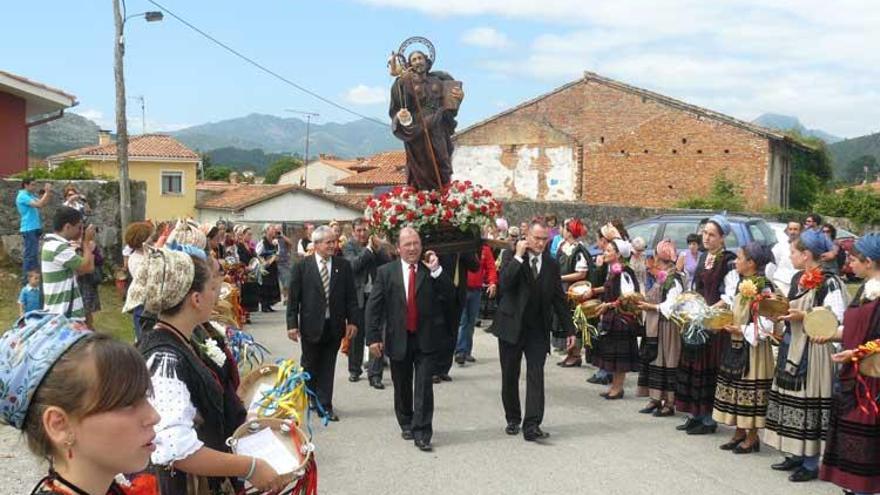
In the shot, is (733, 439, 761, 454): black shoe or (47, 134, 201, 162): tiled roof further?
(47, 134, 201, 162): tiled roof

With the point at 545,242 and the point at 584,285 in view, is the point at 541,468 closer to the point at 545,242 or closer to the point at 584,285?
the point at 545,242

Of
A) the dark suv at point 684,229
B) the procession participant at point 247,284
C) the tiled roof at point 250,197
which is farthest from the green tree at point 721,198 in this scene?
the tiled roof at point 250,197

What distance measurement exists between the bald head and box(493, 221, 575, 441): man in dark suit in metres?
0.87

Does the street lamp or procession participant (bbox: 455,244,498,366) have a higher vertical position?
the street lamp

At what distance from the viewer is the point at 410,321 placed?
26.4 feet

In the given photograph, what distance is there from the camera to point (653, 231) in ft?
52.4

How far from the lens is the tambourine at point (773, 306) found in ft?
23.0

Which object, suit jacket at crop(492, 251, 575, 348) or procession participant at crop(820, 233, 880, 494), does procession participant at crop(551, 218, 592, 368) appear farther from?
procession participant at crop(820, 233, 880, 494)

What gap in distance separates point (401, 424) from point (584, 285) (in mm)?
3041

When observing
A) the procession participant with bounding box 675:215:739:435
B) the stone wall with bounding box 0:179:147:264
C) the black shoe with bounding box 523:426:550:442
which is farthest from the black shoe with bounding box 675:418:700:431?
the stone wall with bounding box 0:179:147:264

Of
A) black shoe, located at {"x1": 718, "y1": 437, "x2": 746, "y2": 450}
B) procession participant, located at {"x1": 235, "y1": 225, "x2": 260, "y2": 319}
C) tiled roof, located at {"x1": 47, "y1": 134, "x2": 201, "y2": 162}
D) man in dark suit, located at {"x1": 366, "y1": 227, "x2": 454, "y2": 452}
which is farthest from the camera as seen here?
tiled roof, located at {"x1": 47, "y1": 134, "x2": 201, "y2": 162}

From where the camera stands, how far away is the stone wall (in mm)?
15766

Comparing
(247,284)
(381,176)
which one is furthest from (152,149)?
(247,284)

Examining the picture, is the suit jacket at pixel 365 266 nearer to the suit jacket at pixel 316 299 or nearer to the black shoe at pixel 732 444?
the suit jacket at pixel 316 299
